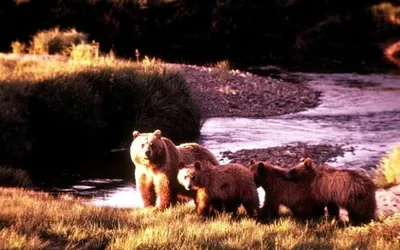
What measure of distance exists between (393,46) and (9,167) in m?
27.2

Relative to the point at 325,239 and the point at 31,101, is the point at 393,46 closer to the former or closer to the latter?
the point at 31,101

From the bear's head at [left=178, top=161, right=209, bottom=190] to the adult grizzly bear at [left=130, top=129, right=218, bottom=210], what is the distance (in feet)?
1.68

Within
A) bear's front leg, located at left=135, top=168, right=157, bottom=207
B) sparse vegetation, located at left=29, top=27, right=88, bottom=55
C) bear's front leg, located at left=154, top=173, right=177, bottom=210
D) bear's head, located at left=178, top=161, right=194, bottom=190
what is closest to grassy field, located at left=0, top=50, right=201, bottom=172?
sparse vegetation, located at left=29, top=27, right=88, bottom=55

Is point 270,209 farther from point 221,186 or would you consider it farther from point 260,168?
point 221,186

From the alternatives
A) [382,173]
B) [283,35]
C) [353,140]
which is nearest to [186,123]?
[353,140]

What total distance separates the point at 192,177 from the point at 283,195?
1171 millimetres

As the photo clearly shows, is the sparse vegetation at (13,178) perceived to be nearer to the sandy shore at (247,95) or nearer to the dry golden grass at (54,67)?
the dry golden grass at (54,67)

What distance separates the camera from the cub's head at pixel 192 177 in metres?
9.44

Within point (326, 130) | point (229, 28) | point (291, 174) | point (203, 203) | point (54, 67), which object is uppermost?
point (229, 28)

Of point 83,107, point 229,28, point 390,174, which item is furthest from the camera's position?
point 229,28

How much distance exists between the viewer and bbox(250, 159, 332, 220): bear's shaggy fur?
376 inches

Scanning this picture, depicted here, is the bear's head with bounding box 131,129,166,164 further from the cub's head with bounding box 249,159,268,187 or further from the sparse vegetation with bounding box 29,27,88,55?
the sparse vegetation with bounding box 29,27,88,55

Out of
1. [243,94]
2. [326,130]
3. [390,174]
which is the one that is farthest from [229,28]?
[390,174]

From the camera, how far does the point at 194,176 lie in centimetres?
944
